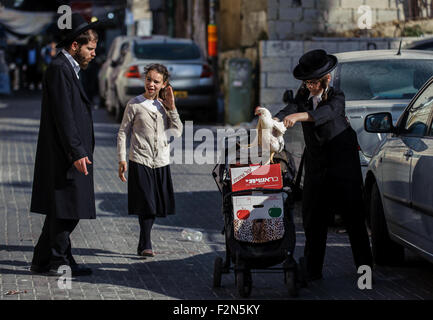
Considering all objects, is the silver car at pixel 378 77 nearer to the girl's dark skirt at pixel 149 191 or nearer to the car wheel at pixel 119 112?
the girl's dark skirt at pixel 149 191

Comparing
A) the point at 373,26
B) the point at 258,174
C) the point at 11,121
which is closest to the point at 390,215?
the point at 258,174

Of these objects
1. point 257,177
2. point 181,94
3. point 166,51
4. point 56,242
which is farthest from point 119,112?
point 257,177

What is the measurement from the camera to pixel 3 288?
6.92 m

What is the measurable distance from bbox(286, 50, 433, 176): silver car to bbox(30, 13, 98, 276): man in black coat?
3013mm

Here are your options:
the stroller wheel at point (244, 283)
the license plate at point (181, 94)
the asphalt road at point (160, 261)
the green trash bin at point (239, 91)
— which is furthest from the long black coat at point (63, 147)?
the green trash bin at point (239, 91)

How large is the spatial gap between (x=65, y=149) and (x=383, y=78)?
4157mm

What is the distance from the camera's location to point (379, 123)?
24.7ft

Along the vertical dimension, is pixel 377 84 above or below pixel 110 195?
above

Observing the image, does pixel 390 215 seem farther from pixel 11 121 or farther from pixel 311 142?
pixel 11 121

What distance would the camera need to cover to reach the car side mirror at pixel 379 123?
7.52 meters

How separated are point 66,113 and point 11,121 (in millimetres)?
16018

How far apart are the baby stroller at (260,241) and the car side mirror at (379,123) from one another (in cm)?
99

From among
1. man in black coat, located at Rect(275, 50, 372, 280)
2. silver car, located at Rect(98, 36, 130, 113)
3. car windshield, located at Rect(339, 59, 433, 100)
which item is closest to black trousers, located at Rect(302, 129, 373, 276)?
man in black coat, located at Rect(275, 50, 372, 280)

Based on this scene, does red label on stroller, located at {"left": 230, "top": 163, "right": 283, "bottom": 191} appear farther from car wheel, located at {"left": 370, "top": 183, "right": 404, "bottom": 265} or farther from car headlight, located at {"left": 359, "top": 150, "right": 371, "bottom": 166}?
car headlight, located at {"left": 359, "top": 150, "right": 371, "bottom": 166}
